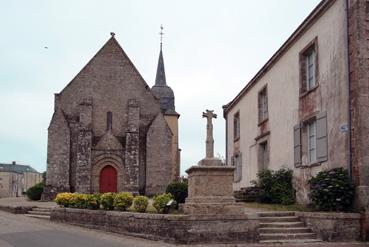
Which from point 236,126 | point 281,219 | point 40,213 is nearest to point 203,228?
point 281,219

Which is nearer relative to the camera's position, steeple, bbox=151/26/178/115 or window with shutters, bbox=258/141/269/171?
window with shutters, bbox=258/141/269/171

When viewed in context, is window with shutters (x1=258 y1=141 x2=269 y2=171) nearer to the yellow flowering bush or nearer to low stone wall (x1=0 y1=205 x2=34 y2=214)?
the yellow flowering bush

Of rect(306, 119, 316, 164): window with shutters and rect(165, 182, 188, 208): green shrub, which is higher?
rect(306, 119, 316, 164): window with shutters

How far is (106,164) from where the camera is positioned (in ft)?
107

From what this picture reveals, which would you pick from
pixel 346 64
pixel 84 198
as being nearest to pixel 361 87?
pixel 346 64

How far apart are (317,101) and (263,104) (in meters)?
6.39

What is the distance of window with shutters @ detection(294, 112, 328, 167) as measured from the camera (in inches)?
562

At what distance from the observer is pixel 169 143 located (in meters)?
33.2

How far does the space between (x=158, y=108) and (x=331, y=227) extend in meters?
23.1

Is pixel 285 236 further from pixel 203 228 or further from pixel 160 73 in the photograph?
pixel 160 73

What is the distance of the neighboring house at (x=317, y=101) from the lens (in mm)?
12523

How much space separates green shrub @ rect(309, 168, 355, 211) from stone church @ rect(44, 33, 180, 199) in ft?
65.9

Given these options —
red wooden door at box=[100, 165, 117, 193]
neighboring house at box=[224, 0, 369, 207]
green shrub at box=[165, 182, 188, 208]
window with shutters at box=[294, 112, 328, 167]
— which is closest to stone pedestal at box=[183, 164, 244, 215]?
green shrub at box=[165, 182, 188, 208]

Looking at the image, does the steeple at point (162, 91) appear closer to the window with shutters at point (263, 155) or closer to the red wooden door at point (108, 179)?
the red wooden door at point (108, 179)
